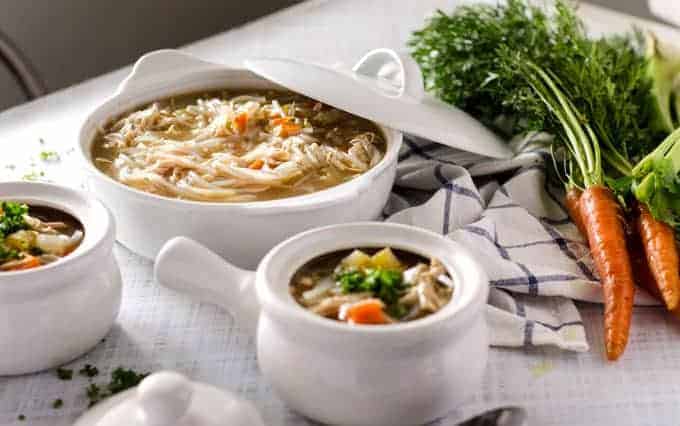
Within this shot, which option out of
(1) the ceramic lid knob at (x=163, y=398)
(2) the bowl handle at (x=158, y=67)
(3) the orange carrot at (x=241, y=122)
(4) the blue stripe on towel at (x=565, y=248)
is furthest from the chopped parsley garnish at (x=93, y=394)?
(4) the blue stripe on towel at (x=565, y=248)

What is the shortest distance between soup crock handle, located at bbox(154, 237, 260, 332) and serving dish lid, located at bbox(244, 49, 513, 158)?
0.57m

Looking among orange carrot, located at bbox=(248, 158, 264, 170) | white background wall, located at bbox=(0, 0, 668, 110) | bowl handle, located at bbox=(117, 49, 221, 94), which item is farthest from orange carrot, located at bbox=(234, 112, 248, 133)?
white background wall, located at bbox=(0, 0, 668, 110)

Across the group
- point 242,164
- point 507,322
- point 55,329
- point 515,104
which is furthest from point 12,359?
point 515,104

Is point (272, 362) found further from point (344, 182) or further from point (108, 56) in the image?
point (108, 56)

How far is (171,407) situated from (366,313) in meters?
0.33

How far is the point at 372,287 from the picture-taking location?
1568mm

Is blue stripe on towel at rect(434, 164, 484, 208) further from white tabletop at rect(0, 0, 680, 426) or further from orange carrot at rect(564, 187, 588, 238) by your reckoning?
white tabletop at rect(0, 0, 680, 426)

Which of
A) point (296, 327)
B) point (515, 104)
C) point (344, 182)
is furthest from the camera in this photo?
point (515, 104)

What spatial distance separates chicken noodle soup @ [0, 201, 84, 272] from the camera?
170cm

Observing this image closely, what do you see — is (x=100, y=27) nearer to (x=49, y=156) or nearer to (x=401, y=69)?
(x=49, y=156)

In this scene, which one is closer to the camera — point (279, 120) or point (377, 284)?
point (377, 284)

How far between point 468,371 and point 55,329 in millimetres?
690

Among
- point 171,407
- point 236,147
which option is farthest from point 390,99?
point 171,407

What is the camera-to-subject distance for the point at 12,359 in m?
1.72
